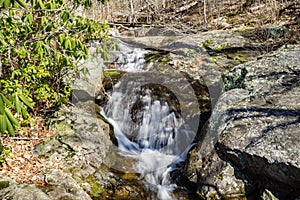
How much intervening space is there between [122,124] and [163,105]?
132 cm

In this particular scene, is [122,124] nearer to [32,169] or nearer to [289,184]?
[32,169]

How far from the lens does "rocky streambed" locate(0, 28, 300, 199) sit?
3984 millimetres

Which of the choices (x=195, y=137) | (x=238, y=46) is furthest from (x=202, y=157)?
(x=238, y=46)

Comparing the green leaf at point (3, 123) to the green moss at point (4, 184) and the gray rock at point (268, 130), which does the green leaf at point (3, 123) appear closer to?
the green moss at point (4, 184)

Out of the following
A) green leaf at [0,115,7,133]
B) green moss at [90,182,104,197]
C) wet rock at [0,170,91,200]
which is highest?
green leaf at [0,115,7,133]

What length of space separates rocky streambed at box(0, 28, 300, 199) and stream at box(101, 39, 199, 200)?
94 mm

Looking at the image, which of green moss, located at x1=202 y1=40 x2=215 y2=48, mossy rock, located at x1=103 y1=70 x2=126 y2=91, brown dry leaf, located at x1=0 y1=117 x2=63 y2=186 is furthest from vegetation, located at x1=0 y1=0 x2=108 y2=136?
green moss, located at x1=202 y1=40 x2=215 y2=48

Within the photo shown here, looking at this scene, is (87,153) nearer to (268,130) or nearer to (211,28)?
(268,130)

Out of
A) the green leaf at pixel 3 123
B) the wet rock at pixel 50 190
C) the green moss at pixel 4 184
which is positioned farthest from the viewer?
the green moss at pixel 4 184

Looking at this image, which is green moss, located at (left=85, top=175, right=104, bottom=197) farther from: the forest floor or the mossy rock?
the mossy rock

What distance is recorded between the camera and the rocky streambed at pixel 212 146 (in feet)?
13.1

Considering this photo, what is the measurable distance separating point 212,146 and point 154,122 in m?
2.32

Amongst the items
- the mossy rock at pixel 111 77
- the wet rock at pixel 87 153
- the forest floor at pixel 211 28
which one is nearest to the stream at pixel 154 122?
the mossy rock at pixel 111 77

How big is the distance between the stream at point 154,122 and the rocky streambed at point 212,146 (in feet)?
0.31
